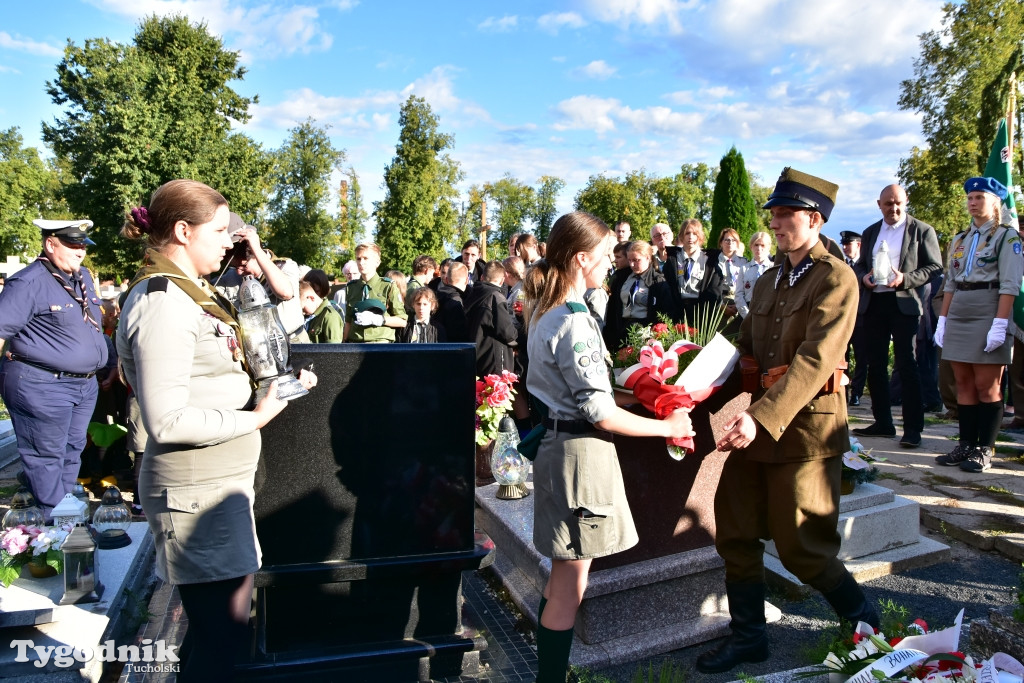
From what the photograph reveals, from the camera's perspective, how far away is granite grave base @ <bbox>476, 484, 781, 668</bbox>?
3.50 metres

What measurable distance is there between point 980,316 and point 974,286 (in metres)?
0.27

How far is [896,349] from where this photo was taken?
707cm

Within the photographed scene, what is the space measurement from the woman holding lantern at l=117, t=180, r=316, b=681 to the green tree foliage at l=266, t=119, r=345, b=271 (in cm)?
5273

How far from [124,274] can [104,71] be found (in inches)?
391

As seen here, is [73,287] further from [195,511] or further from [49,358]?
[195,511]

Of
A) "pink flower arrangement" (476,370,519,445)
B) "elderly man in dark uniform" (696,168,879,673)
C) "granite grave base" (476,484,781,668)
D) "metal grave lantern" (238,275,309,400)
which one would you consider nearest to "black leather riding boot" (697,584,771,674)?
"elderly man in dark uniform" (696,168,879,673)

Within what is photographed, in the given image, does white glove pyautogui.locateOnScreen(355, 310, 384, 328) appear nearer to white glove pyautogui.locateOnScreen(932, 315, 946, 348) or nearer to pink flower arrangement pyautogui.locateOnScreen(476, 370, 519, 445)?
pink flower arrangement pyautogui.locateOnScreen(476, 370, 519, 445)

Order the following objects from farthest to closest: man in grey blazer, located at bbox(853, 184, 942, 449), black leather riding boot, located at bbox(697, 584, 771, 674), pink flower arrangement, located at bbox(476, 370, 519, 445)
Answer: man in grey blazer, located at bbox(853, 184, 942, 449), pink flower arrangement, located at bbox(476, 370, 519, 445), black leather riding boot, located at bbox(697, 584, 771, 674)

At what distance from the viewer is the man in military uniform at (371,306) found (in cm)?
727

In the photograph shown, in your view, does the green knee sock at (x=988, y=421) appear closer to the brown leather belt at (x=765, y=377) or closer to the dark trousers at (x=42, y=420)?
the brown leather belt at (x=765, y=377)

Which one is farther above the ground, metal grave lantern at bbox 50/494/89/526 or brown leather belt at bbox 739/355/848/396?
brown leather belt at bbox 739/355/848/396

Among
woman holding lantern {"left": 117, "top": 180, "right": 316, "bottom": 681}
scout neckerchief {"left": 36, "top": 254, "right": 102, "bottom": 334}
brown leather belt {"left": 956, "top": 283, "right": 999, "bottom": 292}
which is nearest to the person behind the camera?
woman holding lantern {"left": 117, "top": 180, "right": 316, "bottom": 681}

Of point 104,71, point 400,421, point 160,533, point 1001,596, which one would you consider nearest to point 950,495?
point 1001,596

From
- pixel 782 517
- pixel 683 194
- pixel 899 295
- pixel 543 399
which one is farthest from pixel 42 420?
pixel 683 194
